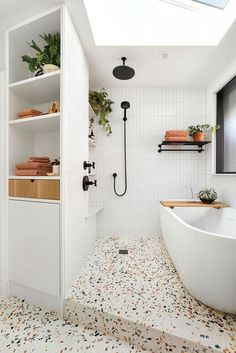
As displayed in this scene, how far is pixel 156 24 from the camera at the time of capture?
5.19ft

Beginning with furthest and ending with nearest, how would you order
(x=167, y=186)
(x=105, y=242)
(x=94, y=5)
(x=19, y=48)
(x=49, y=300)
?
(x=167, y=186) < (x=105, y=242) < (x=19, y=48) < (x=94, y=5) < (x=49, y=300)

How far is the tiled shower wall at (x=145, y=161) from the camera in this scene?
7.95 ft

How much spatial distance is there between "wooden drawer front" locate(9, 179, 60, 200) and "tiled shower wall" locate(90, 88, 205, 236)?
1.17 m

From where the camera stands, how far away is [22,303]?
1.33m

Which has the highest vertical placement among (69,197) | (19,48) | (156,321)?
(19,48)

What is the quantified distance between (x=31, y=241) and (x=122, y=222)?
1364mm

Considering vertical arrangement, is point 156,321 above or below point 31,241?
below

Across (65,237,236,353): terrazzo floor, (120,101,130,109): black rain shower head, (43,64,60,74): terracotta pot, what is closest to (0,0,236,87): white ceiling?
(120,101,130,109): black rain shower head

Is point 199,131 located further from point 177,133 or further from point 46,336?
point 46,336

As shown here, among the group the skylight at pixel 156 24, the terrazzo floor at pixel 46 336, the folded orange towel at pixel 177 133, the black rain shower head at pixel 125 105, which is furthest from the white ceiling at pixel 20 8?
the terrazzo floor at pixel 46 336

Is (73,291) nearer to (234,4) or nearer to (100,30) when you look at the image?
(100,30)

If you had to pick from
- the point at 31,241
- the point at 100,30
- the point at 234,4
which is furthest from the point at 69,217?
the point at 234,4

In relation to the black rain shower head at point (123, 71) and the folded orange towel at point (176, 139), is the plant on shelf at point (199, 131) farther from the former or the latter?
the black rain shower head at point (123, 71)

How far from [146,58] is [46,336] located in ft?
8.08
